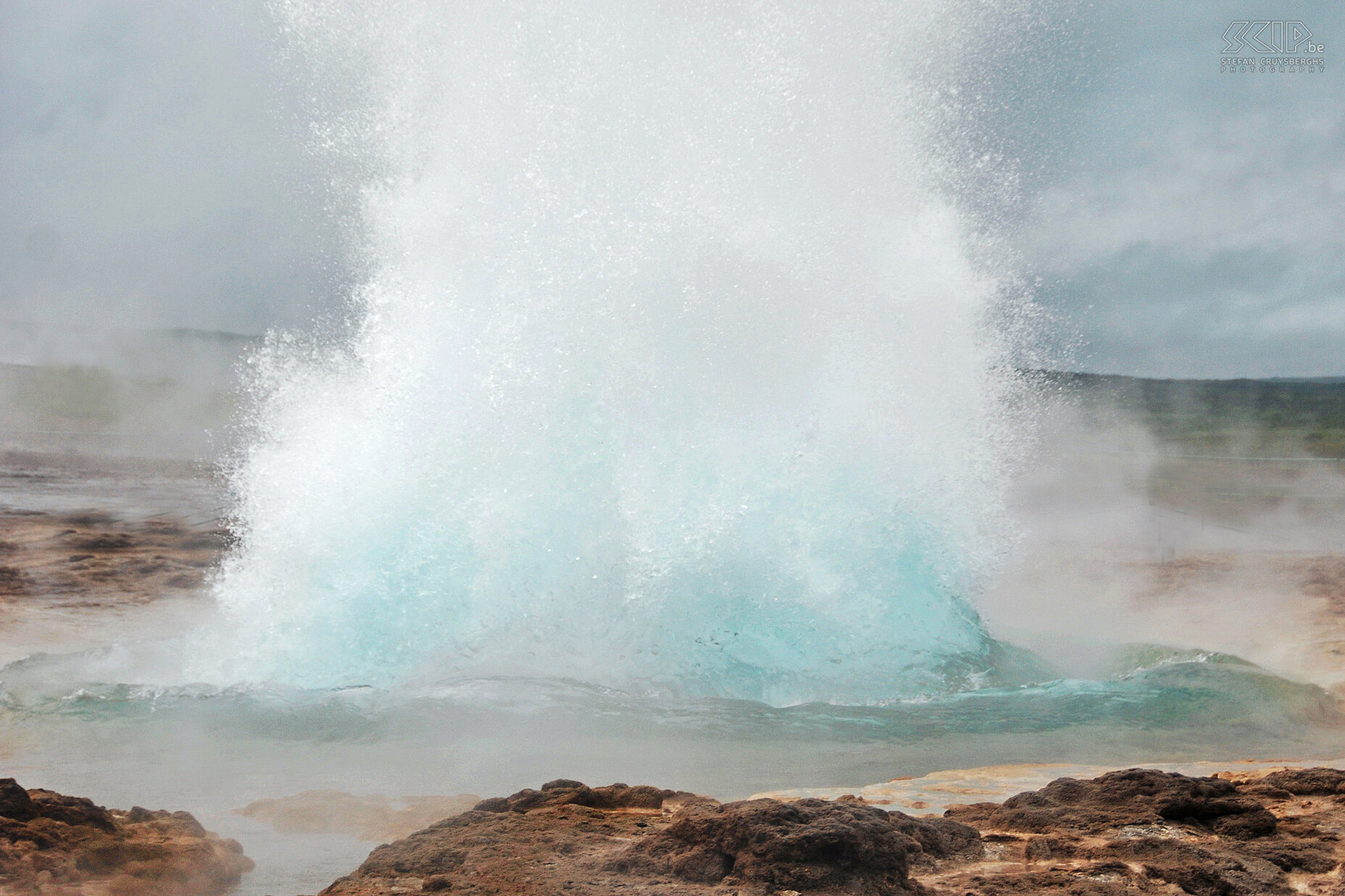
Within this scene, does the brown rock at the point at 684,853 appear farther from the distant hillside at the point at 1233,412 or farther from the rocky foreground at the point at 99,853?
the distant hillside at the point at 1233,412

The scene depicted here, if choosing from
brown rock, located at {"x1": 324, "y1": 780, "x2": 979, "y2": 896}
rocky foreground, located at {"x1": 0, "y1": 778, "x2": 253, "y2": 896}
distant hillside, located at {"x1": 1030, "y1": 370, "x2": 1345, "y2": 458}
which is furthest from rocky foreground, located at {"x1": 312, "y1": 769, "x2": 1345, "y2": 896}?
distant hillside, located at {"x1": 1030, "y1": 370, "x2": 1345, "y2": 458}

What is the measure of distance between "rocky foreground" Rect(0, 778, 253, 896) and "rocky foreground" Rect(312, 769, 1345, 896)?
695 mm

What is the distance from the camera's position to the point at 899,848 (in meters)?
2.58

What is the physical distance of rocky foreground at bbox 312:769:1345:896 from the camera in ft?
8.33

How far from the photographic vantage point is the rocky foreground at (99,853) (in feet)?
9.30

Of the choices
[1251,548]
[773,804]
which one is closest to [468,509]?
[773,804]

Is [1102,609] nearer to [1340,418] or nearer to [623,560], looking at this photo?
[623,560]

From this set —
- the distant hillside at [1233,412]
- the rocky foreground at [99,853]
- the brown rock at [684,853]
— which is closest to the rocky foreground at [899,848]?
the brown rock at [684,853]

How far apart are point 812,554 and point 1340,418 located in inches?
2066

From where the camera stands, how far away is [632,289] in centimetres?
741

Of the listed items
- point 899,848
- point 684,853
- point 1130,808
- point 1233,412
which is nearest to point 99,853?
point 684,853

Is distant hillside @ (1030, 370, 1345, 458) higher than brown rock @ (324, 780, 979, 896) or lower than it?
higher

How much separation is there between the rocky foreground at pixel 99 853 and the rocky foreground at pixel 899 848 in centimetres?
70

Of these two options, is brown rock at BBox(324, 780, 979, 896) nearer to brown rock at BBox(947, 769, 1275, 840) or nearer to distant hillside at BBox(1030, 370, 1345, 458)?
brown rock at BBox(947, 769, 1275, 840)
